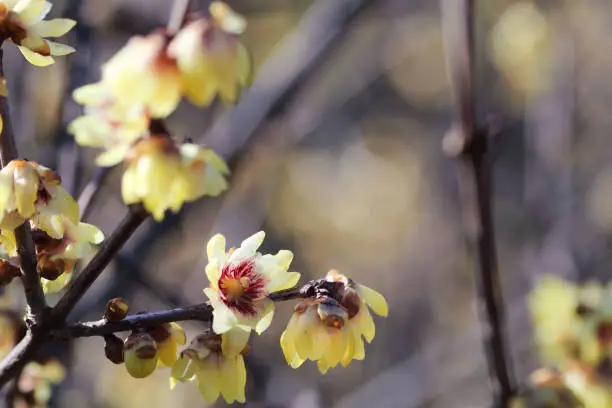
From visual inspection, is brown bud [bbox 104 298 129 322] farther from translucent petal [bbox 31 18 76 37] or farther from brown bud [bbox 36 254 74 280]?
translucent petal [bbox 31 18 76 37]

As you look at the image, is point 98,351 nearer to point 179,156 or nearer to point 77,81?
point 77,81

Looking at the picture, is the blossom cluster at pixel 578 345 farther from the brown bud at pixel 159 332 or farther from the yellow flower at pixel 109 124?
the yellow flower at pixel 109 124

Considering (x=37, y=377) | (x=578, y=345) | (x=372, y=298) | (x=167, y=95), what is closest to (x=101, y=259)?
(x=167, y=95)

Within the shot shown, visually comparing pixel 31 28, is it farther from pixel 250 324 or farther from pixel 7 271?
pixel 250 324

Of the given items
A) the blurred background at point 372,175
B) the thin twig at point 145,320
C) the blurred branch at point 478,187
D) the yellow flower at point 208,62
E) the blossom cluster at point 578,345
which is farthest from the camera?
the blurred background at point 372,175

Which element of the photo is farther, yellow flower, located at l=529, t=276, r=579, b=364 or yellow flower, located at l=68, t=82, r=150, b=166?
yellow flower, located at l=529, t=276, r=579, b=364

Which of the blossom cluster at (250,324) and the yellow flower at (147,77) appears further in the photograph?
the blossom cluster at (250,324)

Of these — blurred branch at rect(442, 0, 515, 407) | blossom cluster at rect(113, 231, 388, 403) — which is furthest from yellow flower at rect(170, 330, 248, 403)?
blurred branch at rect(442, 0, 515, 407)

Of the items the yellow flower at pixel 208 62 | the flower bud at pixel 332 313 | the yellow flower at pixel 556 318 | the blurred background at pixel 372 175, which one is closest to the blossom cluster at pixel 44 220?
the yellow flower at pixel 208 62
